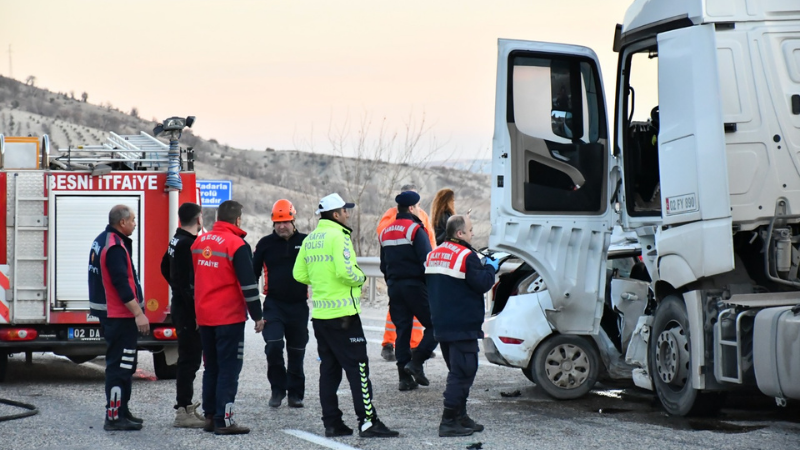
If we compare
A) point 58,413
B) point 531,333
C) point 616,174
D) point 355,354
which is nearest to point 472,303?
point 355,354

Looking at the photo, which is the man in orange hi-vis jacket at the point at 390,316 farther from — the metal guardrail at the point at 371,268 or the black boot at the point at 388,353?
the metal guardrail at the point at 371,268


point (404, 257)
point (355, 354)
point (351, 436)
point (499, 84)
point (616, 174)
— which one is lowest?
point (351, 436)

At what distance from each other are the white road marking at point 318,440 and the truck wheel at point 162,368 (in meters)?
3.52

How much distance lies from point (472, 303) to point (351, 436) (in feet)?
4.48

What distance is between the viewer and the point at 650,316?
8.84m

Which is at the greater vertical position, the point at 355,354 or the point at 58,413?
the point at 355,354

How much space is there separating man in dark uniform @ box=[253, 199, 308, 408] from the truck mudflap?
13.2ft

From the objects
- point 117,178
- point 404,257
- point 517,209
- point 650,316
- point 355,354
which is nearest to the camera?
point 355,354

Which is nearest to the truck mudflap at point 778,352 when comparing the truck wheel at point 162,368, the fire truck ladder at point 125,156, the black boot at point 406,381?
the black boot at point 406,381

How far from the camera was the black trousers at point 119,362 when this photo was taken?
27.1 ft

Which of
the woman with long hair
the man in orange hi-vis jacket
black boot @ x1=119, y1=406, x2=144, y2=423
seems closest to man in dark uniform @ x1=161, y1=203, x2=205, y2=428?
black boot @ x1=119, y1=406, x2=144, y2=423

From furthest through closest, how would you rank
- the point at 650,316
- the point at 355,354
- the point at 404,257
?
the point at 404,257 < the point at 650,316 < the point at 355,354

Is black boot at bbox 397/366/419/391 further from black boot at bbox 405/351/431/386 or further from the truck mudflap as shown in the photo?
the truck mudflap

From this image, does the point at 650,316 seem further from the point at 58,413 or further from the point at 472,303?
the point at 58,413
